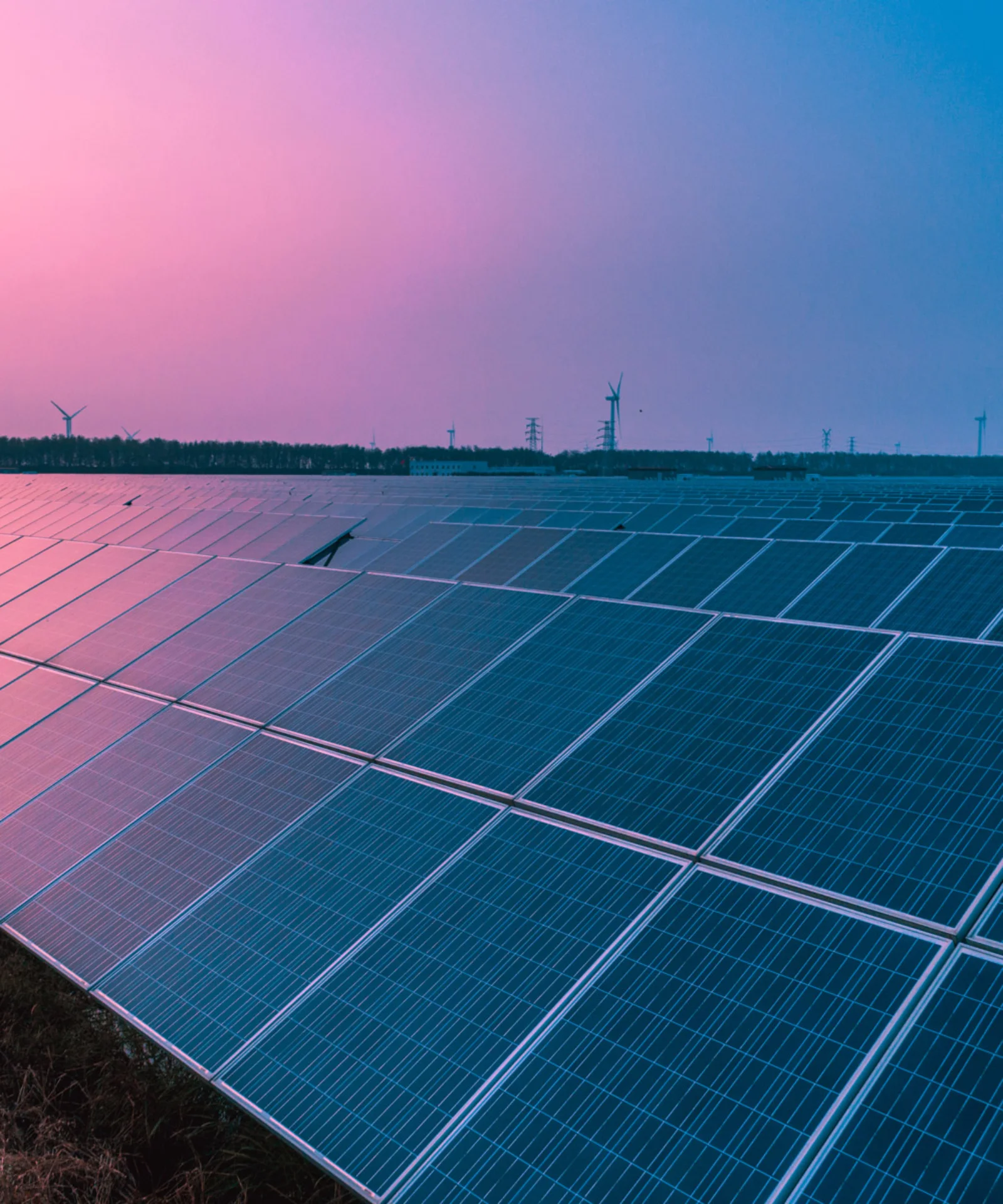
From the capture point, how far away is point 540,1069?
18.5 ft

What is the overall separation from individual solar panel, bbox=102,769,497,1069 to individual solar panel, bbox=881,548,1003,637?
5.76 m

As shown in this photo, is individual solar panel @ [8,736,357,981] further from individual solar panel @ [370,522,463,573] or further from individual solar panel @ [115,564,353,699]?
individual solar panel @ [370,522,463,573]

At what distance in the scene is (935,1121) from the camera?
15.2 feet

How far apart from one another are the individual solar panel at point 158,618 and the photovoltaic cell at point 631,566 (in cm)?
574

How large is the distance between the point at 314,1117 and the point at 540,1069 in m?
1.46

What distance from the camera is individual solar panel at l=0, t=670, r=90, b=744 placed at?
13.3m

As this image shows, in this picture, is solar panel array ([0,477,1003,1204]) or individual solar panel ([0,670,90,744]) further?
individual solar panel ([0,670,90,744])

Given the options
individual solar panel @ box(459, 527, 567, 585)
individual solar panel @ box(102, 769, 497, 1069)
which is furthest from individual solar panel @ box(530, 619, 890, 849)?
individual solar panel @ box(459, 527, 567, 585)

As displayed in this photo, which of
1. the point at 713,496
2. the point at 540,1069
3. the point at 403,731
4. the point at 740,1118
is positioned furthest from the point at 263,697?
the point at 713,496

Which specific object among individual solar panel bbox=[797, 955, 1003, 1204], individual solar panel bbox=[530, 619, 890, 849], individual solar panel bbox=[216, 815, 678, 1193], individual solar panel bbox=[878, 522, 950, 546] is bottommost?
individual solar panel bbox=[878, 522, 950, 546]

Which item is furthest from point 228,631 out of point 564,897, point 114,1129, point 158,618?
point 564,897

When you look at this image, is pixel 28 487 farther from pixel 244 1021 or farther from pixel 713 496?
pixel 244 1021

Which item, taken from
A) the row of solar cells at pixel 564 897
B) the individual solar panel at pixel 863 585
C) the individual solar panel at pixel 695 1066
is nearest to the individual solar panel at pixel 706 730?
the row of solar cells at pixel 564 897

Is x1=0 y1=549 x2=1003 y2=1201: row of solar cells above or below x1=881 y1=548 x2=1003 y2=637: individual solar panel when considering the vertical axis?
below
